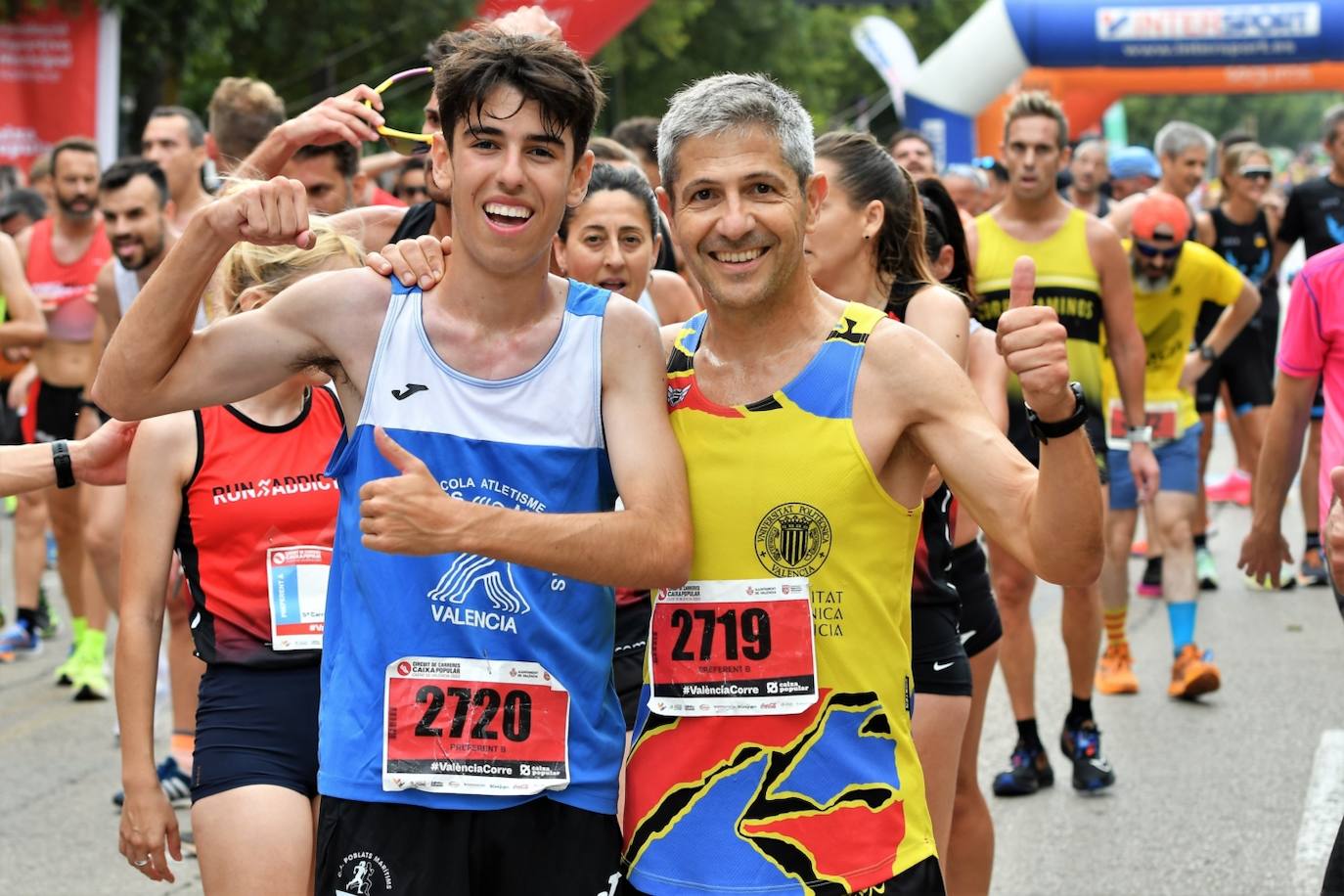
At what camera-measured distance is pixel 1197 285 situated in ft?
28.6

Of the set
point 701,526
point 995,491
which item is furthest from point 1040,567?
point 701,526

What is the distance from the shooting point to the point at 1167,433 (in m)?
8.53

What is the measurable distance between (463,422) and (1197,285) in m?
6.43

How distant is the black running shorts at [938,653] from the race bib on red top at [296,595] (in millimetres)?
1342

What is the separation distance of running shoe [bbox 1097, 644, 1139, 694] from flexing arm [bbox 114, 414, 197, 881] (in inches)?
209

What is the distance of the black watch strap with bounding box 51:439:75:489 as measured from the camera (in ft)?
13.8

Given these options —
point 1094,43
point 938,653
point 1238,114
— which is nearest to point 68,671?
point 938,653

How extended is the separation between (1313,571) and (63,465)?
326 inches

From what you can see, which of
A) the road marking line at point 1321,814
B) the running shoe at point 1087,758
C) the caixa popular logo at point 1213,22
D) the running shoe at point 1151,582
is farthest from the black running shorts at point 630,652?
the caixa popular logo at point 1213,22

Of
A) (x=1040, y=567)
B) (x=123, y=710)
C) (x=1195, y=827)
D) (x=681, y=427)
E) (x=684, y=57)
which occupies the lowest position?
(x=1195, y=827)

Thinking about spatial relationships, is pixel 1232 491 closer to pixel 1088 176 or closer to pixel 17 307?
pixel 1088 176

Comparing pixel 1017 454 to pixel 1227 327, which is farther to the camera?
pixel 1227 327

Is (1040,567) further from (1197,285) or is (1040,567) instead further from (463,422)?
(1197,285)

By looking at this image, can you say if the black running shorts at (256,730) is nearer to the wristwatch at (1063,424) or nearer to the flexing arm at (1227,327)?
the wristwatch at (1063,424)
